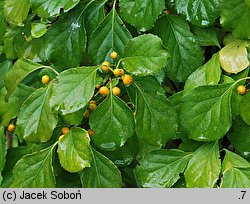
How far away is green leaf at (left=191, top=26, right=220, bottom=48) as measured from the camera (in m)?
1.33

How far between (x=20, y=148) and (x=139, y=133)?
20.4 inches

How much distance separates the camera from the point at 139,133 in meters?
1.26

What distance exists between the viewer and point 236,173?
4.04 feet

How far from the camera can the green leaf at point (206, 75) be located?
1284 millimetres

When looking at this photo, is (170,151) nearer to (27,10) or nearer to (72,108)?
(72,108)

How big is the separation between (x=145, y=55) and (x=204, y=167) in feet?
1.03

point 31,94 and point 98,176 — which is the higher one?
point 31,94

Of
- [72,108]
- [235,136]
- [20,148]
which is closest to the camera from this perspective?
[72,108]

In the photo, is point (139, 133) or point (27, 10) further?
point (27, 10)

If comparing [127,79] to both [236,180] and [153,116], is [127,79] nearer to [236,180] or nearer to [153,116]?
[153,116]

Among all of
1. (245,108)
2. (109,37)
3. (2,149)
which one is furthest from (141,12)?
(2,149)

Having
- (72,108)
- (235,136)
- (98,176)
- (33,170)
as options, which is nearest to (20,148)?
(33,170)

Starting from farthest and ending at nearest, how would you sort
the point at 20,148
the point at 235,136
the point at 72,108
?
the point at 20,148, the point at 235,136, the point at 72,108
